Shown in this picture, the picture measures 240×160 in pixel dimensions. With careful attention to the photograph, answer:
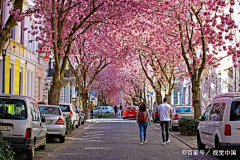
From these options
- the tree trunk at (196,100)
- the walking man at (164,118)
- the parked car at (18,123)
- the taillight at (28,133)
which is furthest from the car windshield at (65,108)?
the taillight at (28,133)

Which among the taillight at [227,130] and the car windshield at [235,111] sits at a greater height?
the car windshield at [235,111]

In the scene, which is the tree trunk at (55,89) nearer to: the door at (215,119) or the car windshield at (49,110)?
the car windshield at (49,110)

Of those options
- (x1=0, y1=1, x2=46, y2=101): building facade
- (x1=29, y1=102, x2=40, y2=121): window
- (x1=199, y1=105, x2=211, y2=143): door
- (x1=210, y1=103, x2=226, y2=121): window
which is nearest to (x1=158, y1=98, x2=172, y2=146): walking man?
(x1=199, y1=105, x2=211, y2=143): door

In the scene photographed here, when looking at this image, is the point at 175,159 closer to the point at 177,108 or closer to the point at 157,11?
the point at 157,11

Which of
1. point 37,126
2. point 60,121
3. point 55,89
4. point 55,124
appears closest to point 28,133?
point 37,126

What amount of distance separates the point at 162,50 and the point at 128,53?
3872mm

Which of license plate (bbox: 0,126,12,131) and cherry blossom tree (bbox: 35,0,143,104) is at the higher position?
cherry blossom tree (bbox: 35,0,143,104)

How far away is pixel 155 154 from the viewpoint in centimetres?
1495

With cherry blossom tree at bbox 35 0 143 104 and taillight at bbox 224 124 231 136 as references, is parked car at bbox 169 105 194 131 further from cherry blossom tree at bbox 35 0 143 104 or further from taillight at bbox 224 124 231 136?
taillight at bbox 224 124 231 136

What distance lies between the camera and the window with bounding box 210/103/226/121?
539 inches

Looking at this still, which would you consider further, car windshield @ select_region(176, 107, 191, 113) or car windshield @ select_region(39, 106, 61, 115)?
car windshield @ select_region(176, 107, 191, 113)

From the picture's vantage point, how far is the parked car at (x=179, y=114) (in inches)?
1089

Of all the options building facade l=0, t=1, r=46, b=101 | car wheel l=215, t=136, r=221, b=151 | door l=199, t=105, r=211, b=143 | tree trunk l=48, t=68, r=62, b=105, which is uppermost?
building facade l=0, t=1, r=46, b=101

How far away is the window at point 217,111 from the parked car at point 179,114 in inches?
489
